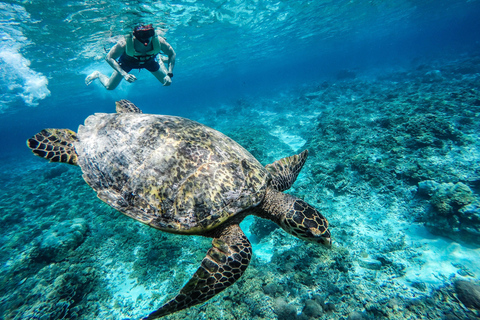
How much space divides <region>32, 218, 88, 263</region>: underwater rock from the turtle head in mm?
6031

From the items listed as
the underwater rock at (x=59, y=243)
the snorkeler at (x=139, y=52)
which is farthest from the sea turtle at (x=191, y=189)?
the snorkeler at (x=139, y=52)

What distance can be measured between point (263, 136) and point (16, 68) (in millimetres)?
24378

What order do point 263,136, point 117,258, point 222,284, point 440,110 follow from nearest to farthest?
1. point 222,284
2. point 117,258
3. point 440,110
4. point 263,136

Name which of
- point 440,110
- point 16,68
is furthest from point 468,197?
point 16,68

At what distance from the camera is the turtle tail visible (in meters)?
3.31

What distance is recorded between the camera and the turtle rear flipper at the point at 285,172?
3.56 m

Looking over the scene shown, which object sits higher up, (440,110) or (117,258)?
(440,110)

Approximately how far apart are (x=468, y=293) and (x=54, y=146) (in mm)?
7796

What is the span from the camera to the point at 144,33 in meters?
5.71

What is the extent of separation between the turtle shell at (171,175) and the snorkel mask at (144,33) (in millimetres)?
4256

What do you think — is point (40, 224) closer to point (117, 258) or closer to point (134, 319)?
point (117, 258)

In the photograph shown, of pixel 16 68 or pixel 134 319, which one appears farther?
pixel 16 68

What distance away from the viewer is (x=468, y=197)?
14.5ft

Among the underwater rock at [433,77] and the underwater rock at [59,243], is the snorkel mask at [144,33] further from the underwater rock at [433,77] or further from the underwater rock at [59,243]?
the underwater rock at [433,77]
